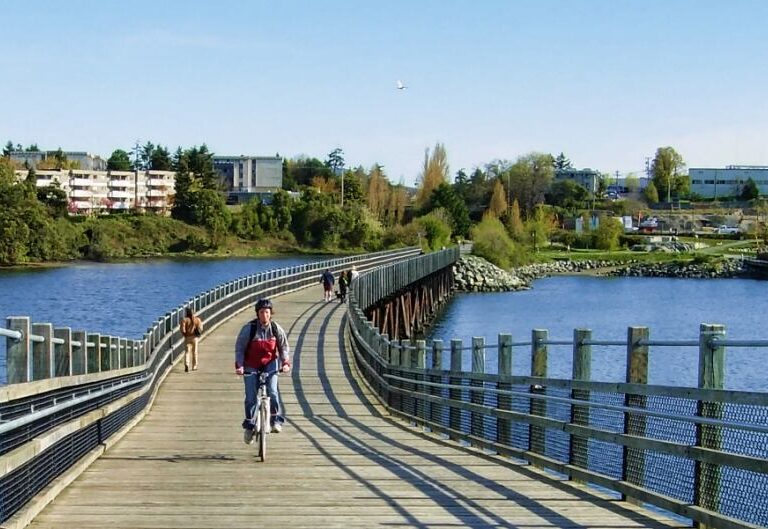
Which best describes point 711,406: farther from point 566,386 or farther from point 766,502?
point 566,386

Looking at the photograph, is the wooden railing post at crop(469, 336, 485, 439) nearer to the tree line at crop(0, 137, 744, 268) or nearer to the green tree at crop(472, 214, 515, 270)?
the tree line at crop(0, 137, 744, 268)

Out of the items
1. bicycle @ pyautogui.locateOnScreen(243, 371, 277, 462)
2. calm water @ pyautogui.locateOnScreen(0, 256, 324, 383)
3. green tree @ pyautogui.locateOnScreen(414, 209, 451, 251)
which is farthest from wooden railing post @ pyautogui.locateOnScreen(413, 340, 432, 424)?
green tree @ pyautogui.locateOnScreen(414, 209, 451, 251)

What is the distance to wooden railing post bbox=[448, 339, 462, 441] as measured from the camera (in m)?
17.7

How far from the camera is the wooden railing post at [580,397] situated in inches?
477

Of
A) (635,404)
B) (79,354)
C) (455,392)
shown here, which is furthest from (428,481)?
(455,392)

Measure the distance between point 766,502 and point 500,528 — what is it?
6.34ft

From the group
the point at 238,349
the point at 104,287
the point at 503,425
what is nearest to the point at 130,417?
the point at 238,349

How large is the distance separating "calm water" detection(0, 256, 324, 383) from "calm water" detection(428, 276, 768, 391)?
1702cm

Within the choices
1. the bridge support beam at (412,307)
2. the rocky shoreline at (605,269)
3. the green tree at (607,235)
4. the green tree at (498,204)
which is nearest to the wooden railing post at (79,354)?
the bridge support beam at (412,307)

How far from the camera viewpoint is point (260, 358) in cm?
1475

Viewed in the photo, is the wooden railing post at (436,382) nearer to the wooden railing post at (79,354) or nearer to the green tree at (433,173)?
the wooden railing post at (79,354)

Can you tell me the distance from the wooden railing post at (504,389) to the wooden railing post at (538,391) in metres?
0.55

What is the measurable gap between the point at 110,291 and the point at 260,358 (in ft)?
269

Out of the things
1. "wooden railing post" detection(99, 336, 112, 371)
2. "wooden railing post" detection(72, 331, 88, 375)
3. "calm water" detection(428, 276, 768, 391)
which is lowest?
"calm water" detection(428, 276, 768, 391)
